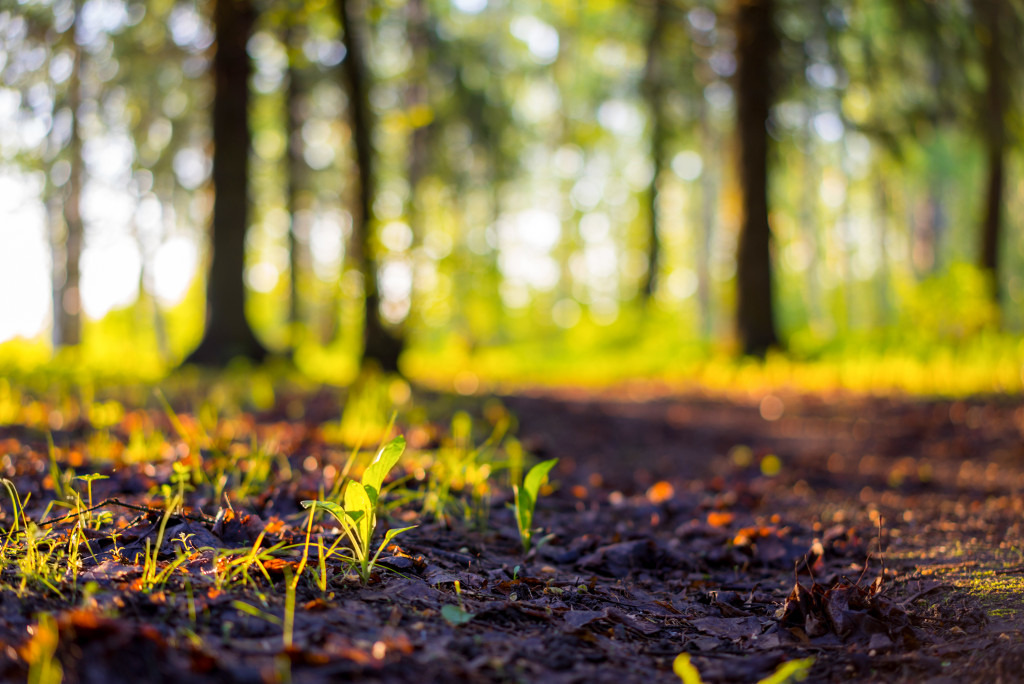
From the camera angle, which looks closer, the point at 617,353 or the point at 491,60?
the point at 617,353

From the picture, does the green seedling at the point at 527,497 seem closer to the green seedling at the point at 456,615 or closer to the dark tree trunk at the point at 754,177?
the green seedling at the point at 456,615

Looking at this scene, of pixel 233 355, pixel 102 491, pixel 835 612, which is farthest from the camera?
pixel 233 355

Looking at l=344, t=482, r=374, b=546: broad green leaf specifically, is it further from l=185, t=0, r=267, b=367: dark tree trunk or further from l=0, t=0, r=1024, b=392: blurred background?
l=185, t=0, r=267, b=367: dark tree trunk

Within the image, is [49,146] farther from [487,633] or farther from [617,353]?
[487,633]

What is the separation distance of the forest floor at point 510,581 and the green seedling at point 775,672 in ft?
0.09

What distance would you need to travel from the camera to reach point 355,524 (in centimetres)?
163

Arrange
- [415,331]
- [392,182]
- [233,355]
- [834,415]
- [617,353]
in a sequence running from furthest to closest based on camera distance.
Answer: [392,182]
[617,353]
[233,355]
[415,331]
[834,415]

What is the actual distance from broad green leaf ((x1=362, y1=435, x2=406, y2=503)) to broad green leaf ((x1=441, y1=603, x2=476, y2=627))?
331 millimetres

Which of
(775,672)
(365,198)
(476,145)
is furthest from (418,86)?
(775,672)

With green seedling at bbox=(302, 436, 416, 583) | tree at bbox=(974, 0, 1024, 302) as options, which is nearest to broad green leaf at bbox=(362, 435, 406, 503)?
green seedling at bbox=(302, 436, 416, 583)

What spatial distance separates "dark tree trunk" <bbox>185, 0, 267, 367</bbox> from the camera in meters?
8.52

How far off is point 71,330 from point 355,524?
15.3 meters

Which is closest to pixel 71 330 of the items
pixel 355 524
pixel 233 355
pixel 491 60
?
pixel 233 355

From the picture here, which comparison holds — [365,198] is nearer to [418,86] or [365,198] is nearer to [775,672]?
[775,672]
